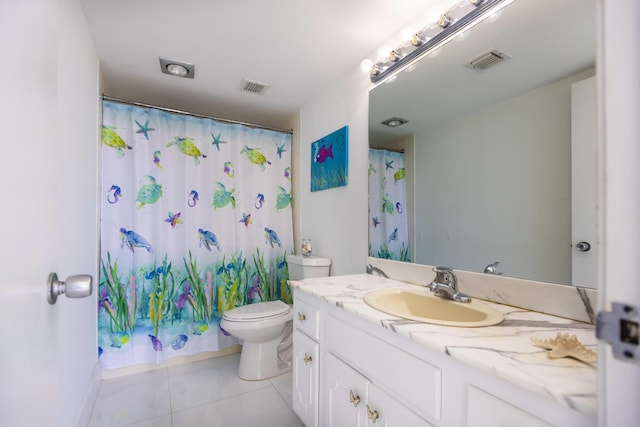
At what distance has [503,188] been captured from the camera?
3.80 ft

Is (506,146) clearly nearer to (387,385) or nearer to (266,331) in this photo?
(387,385)

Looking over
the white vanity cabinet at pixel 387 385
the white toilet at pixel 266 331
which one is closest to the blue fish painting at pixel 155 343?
the white toilet at pixel 266 331

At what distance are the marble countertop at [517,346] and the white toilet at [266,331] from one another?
977 millimetres

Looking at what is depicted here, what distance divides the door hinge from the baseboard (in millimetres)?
2574

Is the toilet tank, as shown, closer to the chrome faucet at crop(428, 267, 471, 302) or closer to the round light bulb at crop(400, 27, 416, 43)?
the chrome faucet at crop(428, 267, 471, 302)

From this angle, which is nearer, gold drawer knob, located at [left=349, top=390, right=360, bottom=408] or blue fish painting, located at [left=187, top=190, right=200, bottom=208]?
gold drawer knob, located at [left=349, top=390, right=360, bottom=408]

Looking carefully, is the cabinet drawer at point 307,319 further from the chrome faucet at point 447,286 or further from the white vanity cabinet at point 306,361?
Answer: the chrome faucet at point 447,286

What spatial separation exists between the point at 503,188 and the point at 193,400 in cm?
209

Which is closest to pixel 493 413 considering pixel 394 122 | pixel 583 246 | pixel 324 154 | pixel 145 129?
pixel 583 246

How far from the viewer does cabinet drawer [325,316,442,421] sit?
0.77 m

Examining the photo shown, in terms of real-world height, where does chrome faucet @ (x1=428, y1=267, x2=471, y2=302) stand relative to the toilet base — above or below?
above

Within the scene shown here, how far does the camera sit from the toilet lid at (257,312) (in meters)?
1.96

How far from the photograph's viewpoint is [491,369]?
24.5 inches

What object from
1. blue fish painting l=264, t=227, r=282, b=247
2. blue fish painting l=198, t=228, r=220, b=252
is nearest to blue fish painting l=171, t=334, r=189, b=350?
blue fish painting l=198, t=228, r=220, b=252
